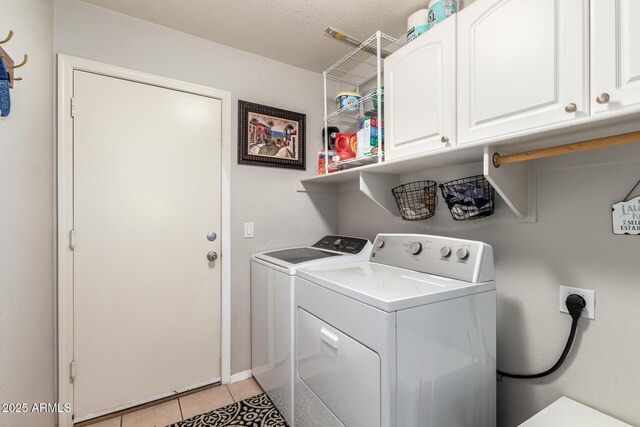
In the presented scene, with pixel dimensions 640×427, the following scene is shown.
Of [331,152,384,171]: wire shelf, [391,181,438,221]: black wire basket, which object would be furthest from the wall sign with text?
[331,152,384,171]: wire shelf

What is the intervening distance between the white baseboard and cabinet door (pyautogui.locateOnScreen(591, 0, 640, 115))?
2.34 m

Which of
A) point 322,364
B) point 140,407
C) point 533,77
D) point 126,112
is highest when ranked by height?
point 126,112

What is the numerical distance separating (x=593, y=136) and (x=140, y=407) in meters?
2.63

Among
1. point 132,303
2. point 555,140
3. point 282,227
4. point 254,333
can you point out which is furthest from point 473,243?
point 132,303

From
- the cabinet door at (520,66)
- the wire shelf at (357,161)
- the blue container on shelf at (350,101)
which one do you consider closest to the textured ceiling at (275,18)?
the blue container on shelf at (350,101)

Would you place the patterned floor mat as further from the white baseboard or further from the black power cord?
the black power cord

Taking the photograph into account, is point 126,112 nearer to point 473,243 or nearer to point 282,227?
point 282,227

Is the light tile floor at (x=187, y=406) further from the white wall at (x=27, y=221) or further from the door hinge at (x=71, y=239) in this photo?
the door hinge at (x=71, y=239)

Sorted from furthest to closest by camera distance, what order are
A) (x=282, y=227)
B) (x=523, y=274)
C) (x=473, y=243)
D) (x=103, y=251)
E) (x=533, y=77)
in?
(x=282, y=227), (x=103, y=251), (x=523, y=274), (x=473, y=243), (x=533, y=77)

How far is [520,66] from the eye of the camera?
0.95 metres

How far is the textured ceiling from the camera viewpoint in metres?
1.60

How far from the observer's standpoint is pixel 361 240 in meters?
1.93

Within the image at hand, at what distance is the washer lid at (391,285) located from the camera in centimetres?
95

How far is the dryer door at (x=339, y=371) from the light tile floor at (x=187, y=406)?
77 centimetres
